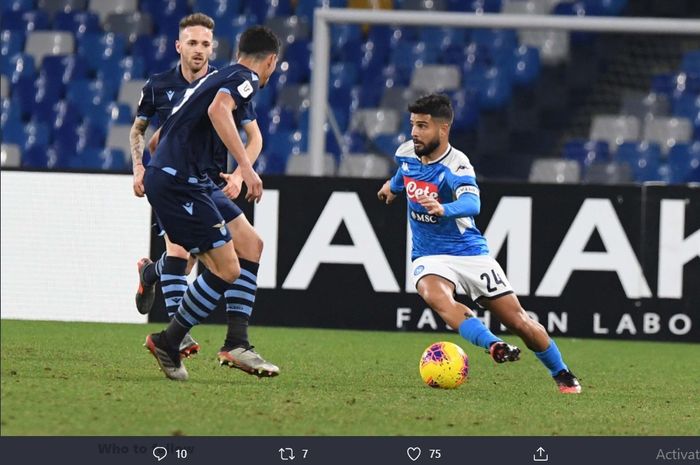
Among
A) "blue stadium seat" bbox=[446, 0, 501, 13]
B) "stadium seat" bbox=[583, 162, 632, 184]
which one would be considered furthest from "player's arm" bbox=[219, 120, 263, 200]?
"blue stadium seat" bbox=[446, 0, 501, 13]

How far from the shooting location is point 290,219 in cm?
1074

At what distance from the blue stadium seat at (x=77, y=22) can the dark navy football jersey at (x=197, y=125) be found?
9371 millimetres

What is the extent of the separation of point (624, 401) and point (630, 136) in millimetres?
6785

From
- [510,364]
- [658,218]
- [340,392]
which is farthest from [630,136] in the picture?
[340,392]

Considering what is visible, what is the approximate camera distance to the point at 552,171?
42.2ft

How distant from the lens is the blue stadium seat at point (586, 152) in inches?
517

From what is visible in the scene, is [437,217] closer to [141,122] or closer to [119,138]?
[141,122]

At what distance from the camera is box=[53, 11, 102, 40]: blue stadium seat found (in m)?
15.8

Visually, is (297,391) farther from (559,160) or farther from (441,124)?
(559,160)

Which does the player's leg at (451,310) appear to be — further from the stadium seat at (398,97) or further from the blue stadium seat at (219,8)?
the blue stadium seat at (219,8)

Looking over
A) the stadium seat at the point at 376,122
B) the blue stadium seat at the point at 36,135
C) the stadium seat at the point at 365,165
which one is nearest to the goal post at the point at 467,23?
the stadium seat at the point at 365,165

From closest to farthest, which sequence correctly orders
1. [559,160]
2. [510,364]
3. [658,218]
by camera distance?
[510,364] < [658,218] < [559,160]

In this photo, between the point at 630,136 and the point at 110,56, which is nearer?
the point at 630,136
